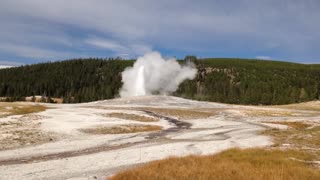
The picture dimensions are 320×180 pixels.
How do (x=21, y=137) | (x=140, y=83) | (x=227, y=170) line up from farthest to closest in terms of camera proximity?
(x=140, y=83)
(x=21, y=137)
(x=227, y=170)

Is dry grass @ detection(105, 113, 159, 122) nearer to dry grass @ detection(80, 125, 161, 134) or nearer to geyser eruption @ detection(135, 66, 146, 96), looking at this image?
dry grass @ detection(80, 125, 161, 134)

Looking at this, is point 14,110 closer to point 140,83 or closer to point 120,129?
point 120,129

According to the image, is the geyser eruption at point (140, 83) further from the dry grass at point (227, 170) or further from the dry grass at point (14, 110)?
the dry grass at point (227, 170)

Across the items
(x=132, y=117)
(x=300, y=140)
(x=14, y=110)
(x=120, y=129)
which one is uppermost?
(x=300, y=140)

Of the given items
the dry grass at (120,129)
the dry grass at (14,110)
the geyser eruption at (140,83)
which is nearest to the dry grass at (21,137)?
the dry grass at (120,129)

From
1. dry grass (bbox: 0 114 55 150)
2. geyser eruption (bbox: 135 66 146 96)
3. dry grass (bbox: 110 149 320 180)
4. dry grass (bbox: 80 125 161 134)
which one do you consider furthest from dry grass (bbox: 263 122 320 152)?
geyser eruption (bbox: 135 66 146 96)

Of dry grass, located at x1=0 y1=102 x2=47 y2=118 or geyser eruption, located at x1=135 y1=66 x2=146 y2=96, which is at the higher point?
geyser eruption, located at x1=135 y1=66 x2=146 y2=96

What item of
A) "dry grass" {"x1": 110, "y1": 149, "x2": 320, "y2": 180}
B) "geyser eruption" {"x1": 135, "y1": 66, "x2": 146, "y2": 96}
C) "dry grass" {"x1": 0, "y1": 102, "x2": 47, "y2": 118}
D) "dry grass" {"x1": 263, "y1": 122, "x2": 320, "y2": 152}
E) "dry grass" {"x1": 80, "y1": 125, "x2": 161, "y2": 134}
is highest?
"geyser eruption" {"x1": 135, "y1": 66, "x2": 146, "y2": 96}

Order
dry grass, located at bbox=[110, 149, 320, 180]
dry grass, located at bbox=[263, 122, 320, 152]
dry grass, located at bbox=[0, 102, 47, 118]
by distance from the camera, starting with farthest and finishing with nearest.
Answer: dry grass, located at bbox=[0, 102, 47, 118], dry grass, located at bbox=[263, 122, 320, 152], dry grass, located at bbox=[110, 149, 320, 180]

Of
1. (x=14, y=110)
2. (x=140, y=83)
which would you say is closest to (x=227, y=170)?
(x=14, y=110)

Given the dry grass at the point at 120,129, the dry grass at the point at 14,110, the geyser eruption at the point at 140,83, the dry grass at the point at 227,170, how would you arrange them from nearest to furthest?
1. the dry grass at the point at 227,170
2. the dry grass at the point at 120,129
3. the dry grass at the point at 14,110
4. the geyser eruption at the point at 140,83

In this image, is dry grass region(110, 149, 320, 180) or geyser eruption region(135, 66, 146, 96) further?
geyser eruption region(135, 66, 146, 96)

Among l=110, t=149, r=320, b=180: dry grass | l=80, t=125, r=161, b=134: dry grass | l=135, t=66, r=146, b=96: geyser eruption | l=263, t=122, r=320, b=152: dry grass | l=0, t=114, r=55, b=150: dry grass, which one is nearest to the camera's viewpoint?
l=110, t=149, r=320, b=180: dry grass

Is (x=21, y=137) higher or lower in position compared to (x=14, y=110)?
higher
